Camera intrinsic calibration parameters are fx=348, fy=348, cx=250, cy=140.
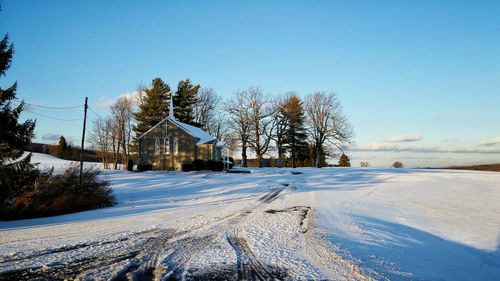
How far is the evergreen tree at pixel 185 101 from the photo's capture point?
56.4m

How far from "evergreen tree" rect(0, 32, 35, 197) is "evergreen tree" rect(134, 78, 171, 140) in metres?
38.9

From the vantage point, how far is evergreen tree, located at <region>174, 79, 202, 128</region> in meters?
56.4

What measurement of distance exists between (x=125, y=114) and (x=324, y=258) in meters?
53.0

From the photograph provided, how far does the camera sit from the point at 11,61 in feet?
47.6

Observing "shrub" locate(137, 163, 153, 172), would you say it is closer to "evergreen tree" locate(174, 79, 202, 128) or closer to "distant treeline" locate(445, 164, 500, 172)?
"evergreen tree" locate(174, 79, 202, 128)

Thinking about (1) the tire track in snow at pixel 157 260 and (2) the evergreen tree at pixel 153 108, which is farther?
(2) the evergreen tree at pixel 153 108

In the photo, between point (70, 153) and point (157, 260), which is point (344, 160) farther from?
point (157, 260)

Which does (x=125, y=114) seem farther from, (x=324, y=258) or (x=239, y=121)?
(x=324, y=258)

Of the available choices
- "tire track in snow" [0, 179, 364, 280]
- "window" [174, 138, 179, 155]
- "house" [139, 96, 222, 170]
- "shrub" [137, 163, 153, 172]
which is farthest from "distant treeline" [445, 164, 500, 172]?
"tire track in snow" [0, 179, 364, 280]

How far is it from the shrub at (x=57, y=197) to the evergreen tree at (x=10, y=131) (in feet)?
2.92

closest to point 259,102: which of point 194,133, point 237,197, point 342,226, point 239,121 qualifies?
point 239,121

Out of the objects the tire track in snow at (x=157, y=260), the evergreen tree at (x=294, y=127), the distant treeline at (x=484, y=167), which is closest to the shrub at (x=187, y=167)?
the evergreen tree at (x=294, y=127)

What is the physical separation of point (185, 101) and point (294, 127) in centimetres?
1838

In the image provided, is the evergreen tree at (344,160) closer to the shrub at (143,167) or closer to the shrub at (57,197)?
the shrub at (143,167)
